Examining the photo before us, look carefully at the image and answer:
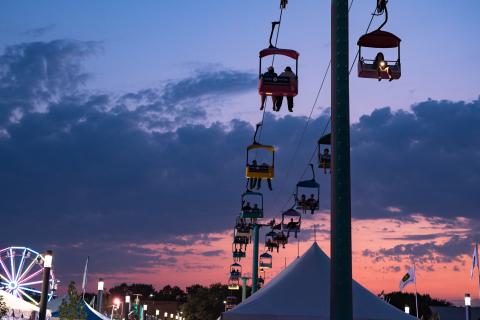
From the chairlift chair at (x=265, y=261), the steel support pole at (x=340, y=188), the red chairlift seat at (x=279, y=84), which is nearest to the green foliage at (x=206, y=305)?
the chairlift chair at (x=265, y=261)

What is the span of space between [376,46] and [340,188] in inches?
186

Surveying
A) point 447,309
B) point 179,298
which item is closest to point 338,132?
point 447,309

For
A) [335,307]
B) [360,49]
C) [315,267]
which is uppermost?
[360,49]

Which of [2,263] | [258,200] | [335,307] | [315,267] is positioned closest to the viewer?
[335,307]

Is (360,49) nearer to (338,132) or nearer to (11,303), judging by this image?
(338,132)

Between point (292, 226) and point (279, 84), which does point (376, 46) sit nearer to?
point (279, 84)

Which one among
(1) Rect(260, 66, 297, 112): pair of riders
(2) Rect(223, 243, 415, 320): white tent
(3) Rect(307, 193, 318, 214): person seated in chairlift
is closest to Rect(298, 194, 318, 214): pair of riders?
(3) Rect(307, 193, 318, 214): person seated in chairlift

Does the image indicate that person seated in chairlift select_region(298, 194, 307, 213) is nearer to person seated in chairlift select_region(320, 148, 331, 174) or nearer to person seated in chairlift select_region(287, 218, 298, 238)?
person seated in chairlift select_region(320, 148, 331, 174)

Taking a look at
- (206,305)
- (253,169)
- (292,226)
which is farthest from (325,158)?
(206,305)

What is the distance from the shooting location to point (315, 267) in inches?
619

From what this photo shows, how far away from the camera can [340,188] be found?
8.51 m

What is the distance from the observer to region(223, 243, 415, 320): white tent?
14.3m

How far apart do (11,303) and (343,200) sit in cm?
3003

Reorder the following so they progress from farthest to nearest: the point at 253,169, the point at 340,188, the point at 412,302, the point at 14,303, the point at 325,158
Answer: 1. the point at 412,302
2. the point at 14,303
3. the point at 253,169
4. the point at 325,158
5. the point at 340,188
